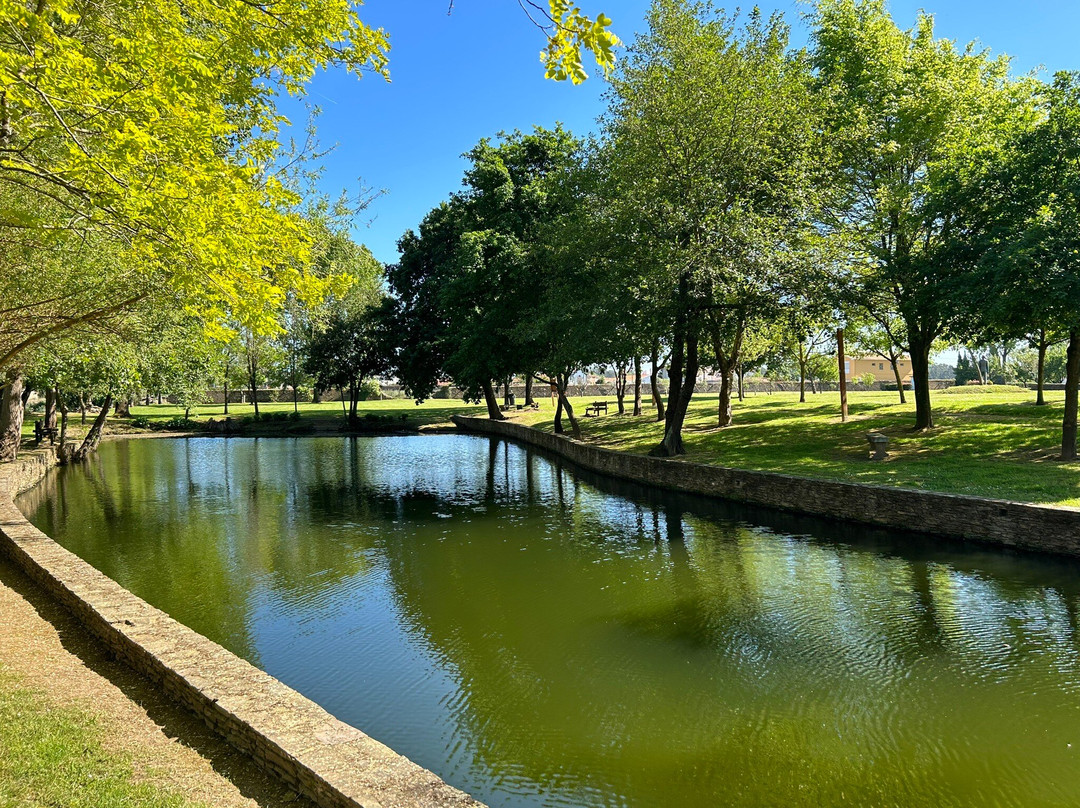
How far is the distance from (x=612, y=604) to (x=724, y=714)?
3.61m

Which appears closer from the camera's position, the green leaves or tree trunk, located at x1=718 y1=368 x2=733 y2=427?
the green leaves

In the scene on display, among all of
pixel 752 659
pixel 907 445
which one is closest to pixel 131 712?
pixel 752 659

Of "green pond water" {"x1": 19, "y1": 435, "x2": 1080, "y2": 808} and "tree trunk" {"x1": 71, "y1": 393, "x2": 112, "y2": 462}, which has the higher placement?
"tree trunk" {"x1": 71, "y1": 393, "x2": 112, "y2": 462}

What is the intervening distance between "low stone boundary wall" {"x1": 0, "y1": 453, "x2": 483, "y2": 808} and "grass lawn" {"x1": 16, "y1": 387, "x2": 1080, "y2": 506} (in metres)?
12.8

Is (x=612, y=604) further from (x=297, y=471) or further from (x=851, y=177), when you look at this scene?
(x=297, y=471)

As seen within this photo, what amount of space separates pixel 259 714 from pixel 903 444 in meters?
19.5

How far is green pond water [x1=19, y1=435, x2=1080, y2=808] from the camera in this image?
19.3 feet

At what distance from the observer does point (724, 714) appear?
6773mm

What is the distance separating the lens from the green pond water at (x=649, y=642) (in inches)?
232

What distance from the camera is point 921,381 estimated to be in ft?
72.9

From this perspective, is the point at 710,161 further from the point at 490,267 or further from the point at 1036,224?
the point at 490,267

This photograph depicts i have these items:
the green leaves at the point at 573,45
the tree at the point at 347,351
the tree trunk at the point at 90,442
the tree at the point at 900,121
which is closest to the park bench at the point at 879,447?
the tree at the point at 900,121

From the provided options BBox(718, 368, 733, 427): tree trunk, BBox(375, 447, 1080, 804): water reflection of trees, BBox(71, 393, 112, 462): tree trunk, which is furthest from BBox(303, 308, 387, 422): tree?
BBox(375, 447, 1080, 804): water reflection of trees

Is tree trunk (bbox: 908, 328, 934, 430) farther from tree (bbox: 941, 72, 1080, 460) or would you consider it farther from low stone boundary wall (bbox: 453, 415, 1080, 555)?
low stone boundary wall (bbox: 453, 415, 1080, 555)
